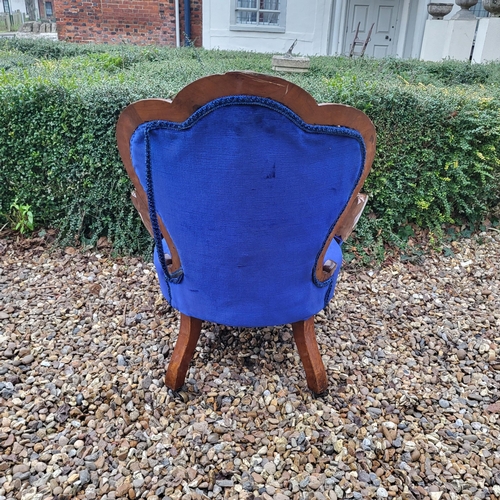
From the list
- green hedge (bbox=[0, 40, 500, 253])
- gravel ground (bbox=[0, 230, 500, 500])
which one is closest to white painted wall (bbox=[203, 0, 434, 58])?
green hedge (bbox=[0, 40, 500, 253])

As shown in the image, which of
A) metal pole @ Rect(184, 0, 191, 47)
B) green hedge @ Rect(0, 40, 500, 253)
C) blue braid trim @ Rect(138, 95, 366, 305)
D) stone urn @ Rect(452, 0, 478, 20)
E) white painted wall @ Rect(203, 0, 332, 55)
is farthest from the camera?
metal pole @ Rect(184, 0, 191, 47)

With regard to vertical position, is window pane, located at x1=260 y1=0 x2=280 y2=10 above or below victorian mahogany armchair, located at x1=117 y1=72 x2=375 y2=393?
above

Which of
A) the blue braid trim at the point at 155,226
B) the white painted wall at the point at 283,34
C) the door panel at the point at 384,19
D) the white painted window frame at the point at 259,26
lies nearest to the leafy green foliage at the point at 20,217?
the blue braid trim at the point at 155,226

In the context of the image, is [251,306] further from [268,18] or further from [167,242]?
[268,18]

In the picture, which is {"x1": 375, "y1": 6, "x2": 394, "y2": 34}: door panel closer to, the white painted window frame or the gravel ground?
the white painted window frame

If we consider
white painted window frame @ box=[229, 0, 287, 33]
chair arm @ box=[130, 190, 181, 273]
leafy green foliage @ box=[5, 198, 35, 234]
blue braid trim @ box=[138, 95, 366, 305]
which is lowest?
leafy green foliage @ box=[5, 198, 35, 234]

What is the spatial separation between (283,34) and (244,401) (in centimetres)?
1045

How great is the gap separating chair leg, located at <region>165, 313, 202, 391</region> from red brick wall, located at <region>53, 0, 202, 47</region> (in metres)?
10.1

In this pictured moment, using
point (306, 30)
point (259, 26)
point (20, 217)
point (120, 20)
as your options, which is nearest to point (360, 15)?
point (306, 30)

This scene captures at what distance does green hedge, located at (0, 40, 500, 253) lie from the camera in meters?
3.00

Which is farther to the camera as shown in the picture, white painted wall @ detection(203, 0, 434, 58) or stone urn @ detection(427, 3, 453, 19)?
white painted wall @ detection(203, 0, 434, 58)

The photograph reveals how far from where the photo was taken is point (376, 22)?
36.1 ft

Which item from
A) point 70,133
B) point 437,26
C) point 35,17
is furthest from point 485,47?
point 35,17

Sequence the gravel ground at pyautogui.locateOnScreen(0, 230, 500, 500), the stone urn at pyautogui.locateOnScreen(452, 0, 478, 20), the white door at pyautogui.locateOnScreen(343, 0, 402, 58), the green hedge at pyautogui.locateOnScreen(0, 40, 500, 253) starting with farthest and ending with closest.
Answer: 1. the white door at pyautogui.locateOnScreen(343, 0, 402, 58)
2. the stone urn at pyautogui.locateOnScreen(452, 0, 478, 20)
3. the green hedge at pyautogui.locateOnScreen(0, 40, 500, 253)
4. the gravel ground at pyautogui.locateOnScreen(0, 230, 500, 500)
